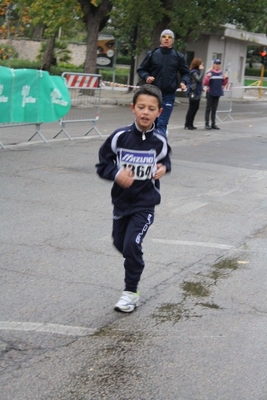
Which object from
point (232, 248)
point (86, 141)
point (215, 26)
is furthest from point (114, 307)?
point (215, 26)

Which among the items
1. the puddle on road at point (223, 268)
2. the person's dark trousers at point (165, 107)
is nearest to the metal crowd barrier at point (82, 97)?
the person's dark trousers at point (165, 107)

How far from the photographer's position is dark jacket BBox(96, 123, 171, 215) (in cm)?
512

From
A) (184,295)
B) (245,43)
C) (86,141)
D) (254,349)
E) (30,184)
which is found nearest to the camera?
(254,349)

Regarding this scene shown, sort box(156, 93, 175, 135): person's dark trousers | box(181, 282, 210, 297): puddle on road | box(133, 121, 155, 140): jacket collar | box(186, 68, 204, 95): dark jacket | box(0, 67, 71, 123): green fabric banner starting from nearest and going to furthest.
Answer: box(133, 121, 155, 140): jacket collar, box(181, 282, 210, 297): puddle on road, box(156, 93, 175, 135): person's dark trousers, box(0, 67, 71, 123): green fabric banner, box(186, 68, 204, 95): dark jacket

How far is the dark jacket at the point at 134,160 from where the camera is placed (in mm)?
5125

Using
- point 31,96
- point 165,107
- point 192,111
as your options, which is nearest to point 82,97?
point 31,96

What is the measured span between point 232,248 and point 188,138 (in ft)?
32.6

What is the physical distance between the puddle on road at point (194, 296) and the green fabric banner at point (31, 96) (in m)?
7.57

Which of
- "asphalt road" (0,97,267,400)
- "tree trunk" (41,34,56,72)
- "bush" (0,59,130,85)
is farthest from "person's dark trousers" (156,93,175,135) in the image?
"bush" (0,59,130,85)

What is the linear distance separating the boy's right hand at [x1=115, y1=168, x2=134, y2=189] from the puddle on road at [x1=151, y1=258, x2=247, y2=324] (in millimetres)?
952

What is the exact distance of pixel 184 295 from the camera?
222 inches

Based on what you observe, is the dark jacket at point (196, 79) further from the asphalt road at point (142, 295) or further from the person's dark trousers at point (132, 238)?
the person's dark trousers at point (132, 238)

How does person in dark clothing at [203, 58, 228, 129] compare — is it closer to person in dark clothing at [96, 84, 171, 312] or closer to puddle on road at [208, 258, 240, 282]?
puddle on road at [208, 258, 240, 282]

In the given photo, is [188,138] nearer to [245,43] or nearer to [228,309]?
[228,309]
